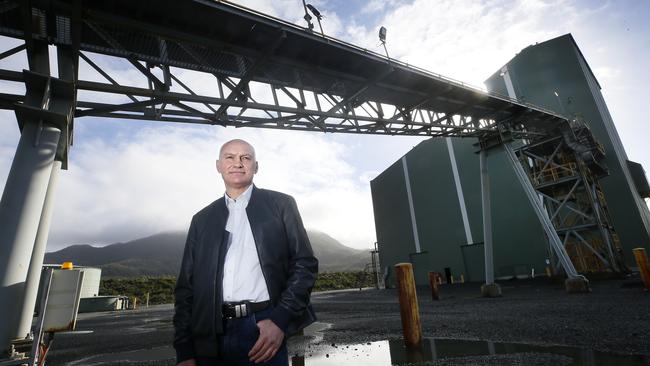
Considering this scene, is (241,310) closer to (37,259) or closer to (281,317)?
(281,317)

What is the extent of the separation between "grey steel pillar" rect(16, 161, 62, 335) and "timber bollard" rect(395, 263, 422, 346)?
4703mm

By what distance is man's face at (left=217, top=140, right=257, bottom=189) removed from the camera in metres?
1.84

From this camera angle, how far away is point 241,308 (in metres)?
1.56

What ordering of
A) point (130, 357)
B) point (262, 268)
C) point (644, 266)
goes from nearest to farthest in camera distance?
point (262, 268), point (130, 357), point (644, 266)

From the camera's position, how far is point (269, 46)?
6.32 m

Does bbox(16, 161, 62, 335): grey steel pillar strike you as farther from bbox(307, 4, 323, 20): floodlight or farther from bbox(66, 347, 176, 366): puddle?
bbox(307, 4, 323, 20): floodlight

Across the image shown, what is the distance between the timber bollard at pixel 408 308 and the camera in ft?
14.1

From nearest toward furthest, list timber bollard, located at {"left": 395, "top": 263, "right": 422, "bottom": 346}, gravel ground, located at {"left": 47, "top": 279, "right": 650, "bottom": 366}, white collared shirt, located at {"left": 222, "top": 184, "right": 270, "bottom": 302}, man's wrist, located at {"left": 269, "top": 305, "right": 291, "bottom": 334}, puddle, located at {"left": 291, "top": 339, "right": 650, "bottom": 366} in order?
man's wrist, located at {"left": 269, "top": 305, "right": 291, "bottom": 334} → white collared shirt, located at {"left": 222, "top": 184, "right": 270, "bottom": 302} → puddle, located at {"left": 291, "top": 339, "right": 650, "bottom": 366} → gravel ground, located at {"left": 47, "top": 279, "right": 650, "bottom": 366} → timber bollard, located at {"left": 395, "top": 263, "right": 422, "bottom": 346}

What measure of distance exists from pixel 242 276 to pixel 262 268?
12cm

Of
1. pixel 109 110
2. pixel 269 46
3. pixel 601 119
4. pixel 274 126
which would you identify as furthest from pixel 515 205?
pixel 109 110

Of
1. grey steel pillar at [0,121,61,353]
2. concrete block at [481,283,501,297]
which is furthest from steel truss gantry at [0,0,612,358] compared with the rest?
concrete block at [481,283,501,297]

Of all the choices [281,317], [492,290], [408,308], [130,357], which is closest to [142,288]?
[130,357]

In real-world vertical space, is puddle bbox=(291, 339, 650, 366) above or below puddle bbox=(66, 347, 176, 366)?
above

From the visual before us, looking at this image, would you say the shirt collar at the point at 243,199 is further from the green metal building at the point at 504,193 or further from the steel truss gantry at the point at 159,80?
the green metal building at the point at 504,193
